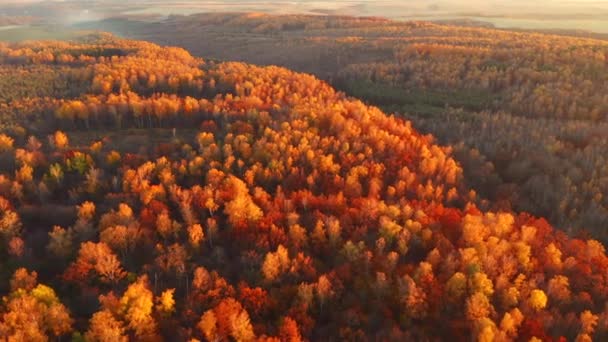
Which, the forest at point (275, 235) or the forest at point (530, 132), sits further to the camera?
the forest at point (530, 132)

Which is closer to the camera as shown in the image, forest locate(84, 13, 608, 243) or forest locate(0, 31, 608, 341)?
forest locate(0, 31, 608, 341)

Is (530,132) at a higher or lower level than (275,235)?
higher

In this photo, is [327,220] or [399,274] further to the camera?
[327,220]

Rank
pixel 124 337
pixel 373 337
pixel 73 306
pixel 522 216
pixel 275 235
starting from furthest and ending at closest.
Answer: pixel 522 216 < pixel 275 235 < pixel 73 306 < pixel 373 337 < pixel 124 337

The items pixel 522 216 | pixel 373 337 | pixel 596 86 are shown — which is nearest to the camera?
pixel 373 337

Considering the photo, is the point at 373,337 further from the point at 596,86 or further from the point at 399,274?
the point at 596,86

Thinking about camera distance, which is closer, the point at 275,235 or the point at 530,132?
the point at 275,235

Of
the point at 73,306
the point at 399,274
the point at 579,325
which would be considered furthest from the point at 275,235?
the point at 579,325

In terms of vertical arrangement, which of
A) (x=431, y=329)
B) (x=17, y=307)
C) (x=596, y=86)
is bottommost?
(x=431, y=329)
